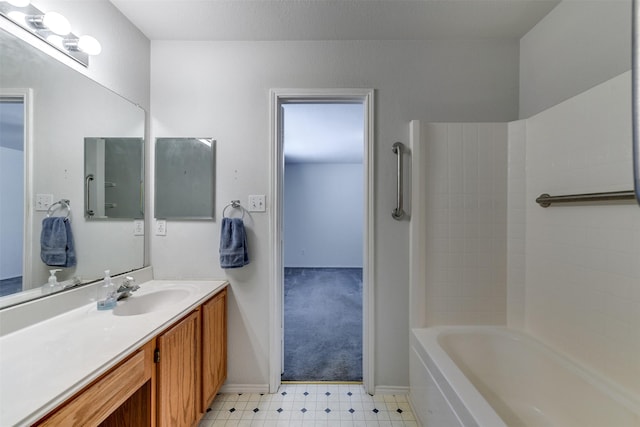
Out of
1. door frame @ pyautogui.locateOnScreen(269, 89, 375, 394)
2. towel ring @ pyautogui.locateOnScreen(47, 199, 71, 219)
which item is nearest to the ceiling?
door frame @ pyautogui.locateOnScreen(269, 89, 375, 394)

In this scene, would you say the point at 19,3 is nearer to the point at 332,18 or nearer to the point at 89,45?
the point at 89,45

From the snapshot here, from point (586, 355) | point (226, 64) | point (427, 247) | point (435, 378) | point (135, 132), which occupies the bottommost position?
point (435, 378)

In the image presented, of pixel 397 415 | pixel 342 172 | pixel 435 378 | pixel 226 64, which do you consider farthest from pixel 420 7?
pixel 342 172

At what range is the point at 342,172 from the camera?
217 inches

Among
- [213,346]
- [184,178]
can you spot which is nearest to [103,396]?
[213,346]

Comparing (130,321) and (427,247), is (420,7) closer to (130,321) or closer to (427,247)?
(427,247)

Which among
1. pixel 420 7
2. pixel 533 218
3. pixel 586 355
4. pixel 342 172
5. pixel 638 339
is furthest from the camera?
pixel 342 172

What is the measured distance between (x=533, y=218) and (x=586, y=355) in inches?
29.3

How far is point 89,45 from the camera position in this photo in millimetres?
1248

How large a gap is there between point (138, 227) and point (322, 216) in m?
4.10

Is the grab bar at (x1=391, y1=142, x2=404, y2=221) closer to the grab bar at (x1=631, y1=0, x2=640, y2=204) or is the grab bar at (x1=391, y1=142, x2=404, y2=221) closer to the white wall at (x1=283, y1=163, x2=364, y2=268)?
the grab bar at (x1=631, y1=0, x2=640, y2=204)

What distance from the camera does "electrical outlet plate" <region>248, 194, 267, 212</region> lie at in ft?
5.58

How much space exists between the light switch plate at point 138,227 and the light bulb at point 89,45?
945 millimetres

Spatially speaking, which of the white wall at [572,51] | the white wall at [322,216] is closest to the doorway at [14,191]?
the white wall at [572,51]
